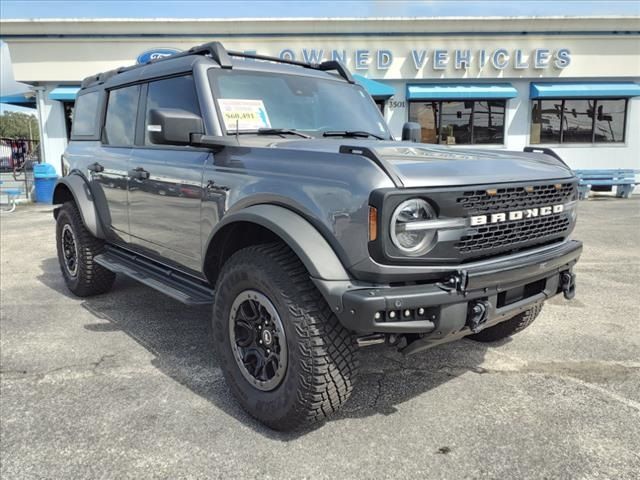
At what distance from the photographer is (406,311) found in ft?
7.57

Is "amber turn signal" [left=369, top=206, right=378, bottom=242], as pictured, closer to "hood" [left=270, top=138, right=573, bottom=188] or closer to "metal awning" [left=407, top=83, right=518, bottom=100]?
"hood" [left=270, top=138, right=573, bottom=188]

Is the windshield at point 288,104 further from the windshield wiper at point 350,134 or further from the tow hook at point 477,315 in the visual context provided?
the tow hook at point 477,315

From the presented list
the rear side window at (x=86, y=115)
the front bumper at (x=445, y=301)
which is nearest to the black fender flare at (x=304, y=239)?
the front bumper at (x=445, y=301)

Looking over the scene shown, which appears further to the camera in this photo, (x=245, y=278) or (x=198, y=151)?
(x=198, y=151)

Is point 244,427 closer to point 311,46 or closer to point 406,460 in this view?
point 406,460

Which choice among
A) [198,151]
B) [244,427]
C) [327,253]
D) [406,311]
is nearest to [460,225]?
[406,311]

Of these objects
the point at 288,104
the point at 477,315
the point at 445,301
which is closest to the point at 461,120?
the point at 288,104

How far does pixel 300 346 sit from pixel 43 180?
45.7 feet

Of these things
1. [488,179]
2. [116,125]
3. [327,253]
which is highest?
[116,125]

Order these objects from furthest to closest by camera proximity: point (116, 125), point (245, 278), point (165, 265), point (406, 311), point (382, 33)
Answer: point (382, 33) → point (116, 125) → point (165, 265) → point (245, 278) → point (406, 311)

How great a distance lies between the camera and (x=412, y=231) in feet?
7.56

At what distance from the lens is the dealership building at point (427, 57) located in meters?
15.4

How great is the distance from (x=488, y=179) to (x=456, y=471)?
1.39 meters

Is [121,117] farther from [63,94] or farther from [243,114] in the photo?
[63,94]
